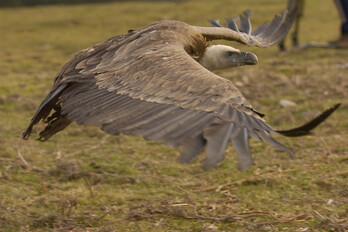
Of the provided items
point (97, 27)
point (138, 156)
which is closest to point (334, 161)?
point (138, 156)

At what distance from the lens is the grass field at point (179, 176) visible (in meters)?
3.81

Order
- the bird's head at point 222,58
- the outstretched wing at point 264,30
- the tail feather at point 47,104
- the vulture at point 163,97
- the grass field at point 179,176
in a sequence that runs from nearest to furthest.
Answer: the vulture at point 163,97 → the grass field at point 179,176 → the tail feather at point 47,104 → the bird's head at point 222,58 → the outstretched wing at point 264,30

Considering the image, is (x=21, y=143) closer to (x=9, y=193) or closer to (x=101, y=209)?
(x=9, y=193)

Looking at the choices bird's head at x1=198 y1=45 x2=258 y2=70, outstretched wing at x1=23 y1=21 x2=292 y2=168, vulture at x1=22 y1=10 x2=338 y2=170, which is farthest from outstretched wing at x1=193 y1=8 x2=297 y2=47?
outstretched wing at x1=23 y1=21 x2=292 y2=168

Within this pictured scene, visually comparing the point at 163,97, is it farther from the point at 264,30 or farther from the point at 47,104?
the point at 264,30

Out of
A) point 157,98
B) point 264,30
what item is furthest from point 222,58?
point 157,98

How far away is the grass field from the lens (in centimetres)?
381

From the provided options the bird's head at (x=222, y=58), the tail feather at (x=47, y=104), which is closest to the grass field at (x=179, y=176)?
the tail feather at (x=47, y=104)

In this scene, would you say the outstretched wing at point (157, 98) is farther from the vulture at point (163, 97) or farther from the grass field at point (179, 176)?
the grass field at point (179, 176)

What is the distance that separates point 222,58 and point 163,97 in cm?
157

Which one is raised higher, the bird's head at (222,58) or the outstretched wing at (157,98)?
the outstretched wing at (157,98)

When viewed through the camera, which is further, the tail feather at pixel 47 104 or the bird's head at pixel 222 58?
the bird's head at pixel 222 58

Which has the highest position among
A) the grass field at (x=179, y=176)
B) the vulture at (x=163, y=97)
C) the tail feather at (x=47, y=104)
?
the vulture at (x=163, y=97)

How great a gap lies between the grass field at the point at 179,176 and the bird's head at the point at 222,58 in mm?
755
